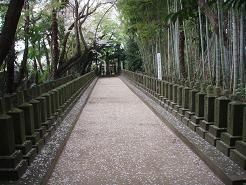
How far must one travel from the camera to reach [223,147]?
441 cm

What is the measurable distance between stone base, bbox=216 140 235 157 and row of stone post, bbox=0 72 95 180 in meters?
2.28

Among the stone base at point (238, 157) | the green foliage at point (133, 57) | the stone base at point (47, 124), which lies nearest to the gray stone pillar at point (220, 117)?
the stone base at point (238, 157)

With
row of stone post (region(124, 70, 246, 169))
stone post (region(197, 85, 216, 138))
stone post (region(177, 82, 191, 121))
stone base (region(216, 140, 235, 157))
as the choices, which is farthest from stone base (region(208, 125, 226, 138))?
stone post (region(177, 82, 191, 121))

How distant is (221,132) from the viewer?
471 centimetres

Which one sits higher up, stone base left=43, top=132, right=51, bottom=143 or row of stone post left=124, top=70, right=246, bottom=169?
row of stone post left=124, top=70, right=246, bottom=169

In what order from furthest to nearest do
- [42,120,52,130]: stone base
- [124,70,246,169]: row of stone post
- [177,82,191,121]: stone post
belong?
[177,82,191,121]: stone post → [42,120,52,130]: stone base → [124,70,246,169]: row of stone post

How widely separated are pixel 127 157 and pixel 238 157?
144 centimetres

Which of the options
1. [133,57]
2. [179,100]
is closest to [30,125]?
[179,100]

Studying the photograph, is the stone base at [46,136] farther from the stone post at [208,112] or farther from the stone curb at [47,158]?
the stone post at [208,112]

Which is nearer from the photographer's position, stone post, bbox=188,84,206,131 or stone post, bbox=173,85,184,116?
stone post, bbox=188,84,206,131

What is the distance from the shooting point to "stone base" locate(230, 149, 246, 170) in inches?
150

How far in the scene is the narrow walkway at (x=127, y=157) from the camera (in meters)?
3.94

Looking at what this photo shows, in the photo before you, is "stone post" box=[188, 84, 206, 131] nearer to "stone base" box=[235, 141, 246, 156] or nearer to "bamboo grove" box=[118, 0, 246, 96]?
"bamboo grove" box=[118, 0, 246, 96]

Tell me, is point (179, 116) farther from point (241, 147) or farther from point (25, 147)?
point (25, 147)
